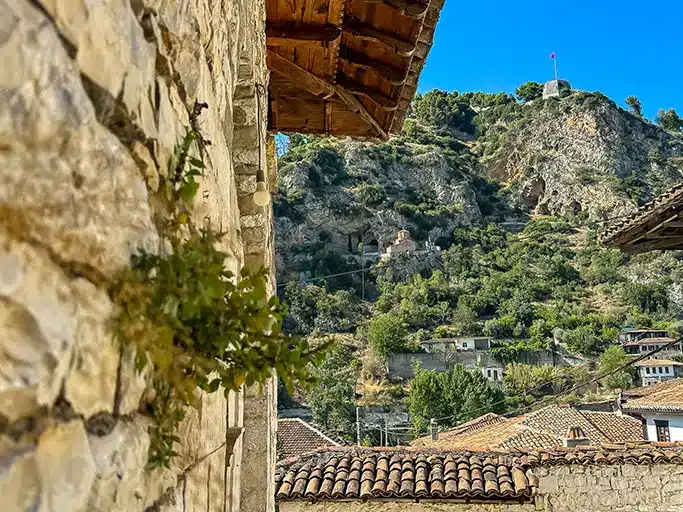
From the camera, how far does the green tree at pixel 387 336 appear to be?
45312 mm

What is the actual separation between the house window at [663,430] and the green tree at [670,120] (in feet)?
270

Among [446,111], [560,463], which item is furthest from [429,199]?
[560,463]

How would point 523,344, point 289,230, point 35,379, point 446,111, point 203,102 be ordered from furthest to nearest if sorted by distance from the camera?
point 446,111 < point 289,230 < point 523,344 < point 203,102 < point 35,379

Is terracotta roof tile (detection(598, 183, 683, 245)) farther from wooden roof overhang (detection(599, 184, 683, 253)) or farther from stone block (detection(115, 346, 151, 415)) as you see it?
stone block (detection(115, 346, 151, 415))

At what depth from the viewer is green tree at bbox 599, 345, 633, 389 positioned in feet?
127

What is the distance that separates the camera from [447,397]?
120 feet

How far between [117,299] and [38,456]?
24 centimetres

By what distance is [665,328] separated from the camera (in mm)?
48062

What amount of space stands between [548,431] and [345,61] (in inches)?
466

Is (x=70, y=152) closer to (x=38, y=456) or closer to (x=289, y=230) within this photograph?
(x=38, y=456)

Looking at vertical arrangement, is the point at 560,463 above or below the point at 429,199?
below

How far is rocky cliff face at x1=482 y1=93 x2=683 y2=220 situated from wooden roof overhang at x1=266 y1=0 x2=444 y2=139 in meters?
66.9

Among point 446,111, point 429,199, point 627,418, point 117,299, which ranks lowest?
point 627,418

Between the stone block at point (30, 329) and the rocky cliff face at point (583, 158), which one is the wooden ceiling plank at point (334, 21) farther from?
the rocky cliff face at point (583, 158)
